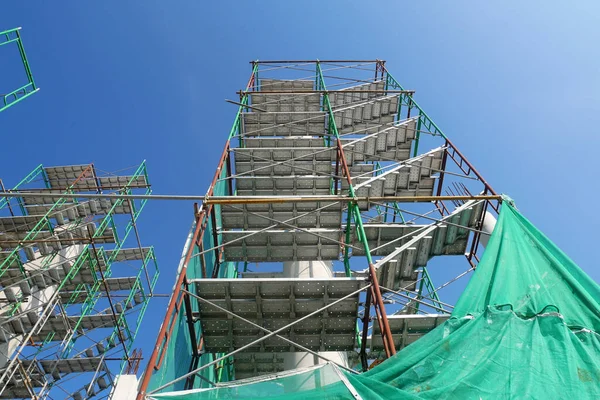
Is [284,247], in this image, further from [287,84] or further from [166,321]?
[287,84]

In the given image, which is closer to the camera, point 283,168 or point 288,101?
point 283,168

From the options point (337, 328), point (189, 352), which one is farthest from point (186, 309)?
point (337, 328)

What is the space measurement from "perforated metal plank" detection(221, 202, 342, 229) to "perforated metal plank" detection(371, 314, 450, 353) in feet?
13.2

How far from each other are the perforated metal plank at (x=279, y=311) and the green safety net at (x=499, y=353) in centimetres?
264

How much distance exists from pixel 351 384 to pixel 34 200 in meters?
24.7

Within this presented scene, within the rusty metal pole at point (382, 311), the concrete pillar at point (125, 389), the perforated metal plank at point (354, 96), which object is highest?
the perforated metal plank at point (354, 96)

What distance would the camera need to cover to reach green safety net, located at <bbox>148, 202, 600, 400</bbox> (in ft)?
13.1

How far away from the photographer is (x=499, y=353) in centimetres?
446

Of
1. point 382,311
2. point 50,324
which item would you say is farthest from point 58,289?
point 382,311

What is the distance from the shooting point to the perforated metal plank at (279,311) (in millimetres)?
7793

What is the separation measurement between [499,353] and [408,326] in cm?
403

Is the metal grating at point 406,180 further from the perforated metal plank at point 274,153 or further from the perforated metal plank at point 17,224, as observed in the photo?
the perforated metal plank at point 17,224

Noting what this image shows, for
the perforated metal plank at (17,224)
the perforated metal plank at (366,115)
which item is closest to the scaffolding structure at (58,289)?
the perforated metal plank at (17,224)

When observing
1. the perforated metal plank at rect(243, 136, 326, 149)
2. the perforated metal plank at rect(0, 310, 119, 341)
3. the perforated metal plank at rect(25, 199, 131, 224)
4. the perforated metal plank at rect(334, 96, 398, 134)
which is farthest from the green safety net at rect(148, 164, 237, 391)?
the perforated metal plank at rect(25, 199, 131, 224)
